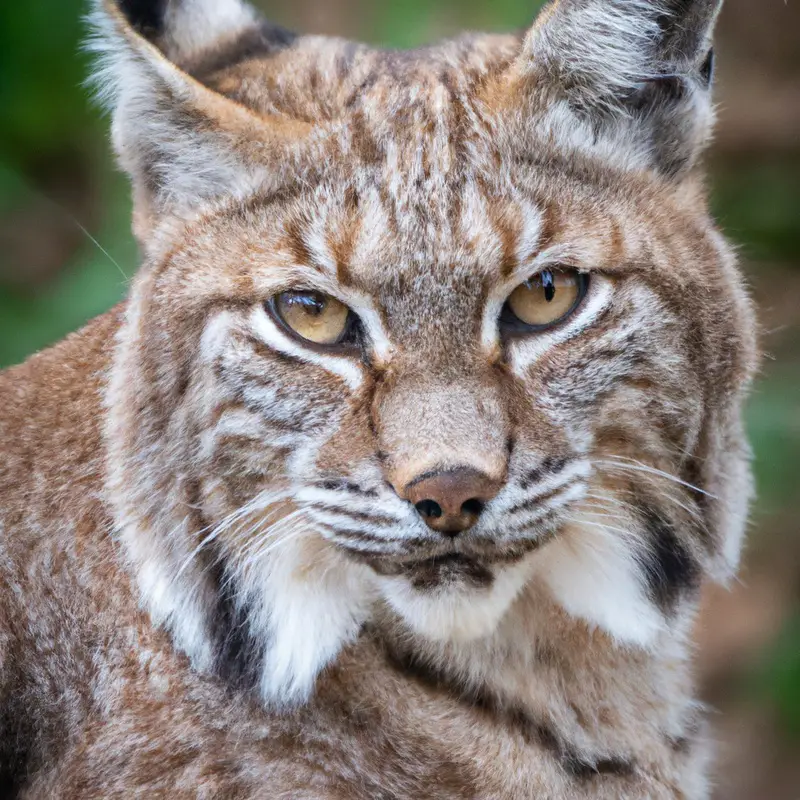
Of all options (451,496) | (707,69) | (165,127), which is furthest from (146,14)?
(451,496)

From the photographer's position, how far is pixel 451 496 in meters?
2.04

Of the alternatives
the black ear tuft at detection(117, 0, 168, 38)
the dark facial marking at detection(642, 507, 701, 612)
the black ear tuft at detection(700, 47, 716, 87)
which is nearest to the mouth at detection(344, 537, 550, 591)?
the dark facial marking at detection(642, 507, 701, 612)

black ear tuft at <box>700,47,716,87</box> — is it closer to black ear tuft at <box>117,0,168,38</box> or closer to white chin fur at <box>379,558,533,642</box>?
white chin fur at <box>379,558,533,642</box>

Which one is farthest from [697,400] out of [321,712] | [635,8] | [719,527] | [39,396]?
[39,396]

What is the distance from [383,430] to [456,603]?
0.36 metres

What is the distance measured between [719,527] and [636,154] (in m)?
0.81

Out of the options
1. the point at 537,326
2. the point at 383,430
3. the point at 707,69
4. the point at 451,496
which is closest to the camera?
the point at 451,496

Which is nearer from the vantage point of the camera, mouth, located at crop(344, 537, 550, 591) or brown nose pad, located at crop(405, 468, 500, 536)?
brown nose pad, located at crop(405, 468, 500, 536)

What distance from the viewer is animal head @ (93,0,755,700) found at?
7.12 feet

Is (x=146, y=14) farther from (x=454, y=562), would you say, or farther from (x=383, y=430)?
(x=454, y=562)

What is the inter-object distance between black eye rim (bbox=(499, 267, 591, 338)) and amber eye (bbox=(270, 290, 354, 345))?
0.29m

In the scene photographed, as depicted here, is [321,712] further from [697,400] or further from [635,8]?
[635,8]

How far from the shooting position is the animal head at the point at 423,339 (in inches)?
85.4

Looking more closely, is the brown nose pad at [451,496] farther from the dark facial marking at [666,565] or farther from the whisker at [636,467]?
the dark facial marking at [666,565]
